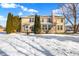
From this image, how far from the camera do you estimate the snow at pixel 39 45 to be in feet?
10.5

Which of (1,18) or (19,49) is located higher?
(1,18)

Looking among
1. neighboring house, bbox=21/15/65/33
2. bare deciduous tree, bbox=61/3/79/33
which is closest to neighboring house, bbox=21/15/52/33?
neighboring house, bbox=21/15/65/33

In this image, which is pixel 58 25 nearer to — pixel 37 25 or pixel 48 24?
pixel 48 24

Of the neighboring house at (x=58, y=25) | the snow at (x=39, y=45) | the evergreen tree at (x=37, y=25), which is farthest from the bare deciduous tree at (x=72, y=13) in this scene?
the evergreen tree at (x=37, y=25)

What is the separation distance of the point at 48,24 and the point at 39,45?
37 cm

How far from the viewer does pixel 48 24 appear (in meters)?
3.32

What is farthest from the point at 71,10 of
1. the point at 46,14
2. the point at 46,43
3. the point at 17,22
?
the point at 17,22

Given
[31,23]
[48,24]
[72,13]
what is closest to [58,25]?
[48,24]

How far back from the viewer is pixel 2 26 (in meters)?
3.28

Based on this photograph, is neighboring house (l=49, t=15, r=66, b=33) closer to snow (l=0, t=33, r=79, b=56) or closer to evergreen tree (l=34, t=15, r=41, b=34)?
snow (l=0, t=33, r=79, b=56)

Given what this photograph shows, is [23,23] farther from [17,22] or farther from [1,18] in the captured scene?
[1,18]

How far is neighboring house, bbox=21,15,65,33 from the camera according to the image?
3.29m

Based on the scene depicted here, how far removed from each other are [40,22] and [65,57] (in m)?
0.68

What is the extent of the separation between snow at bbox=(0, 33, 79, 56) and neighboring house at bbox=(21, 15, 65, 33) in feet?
0.30
